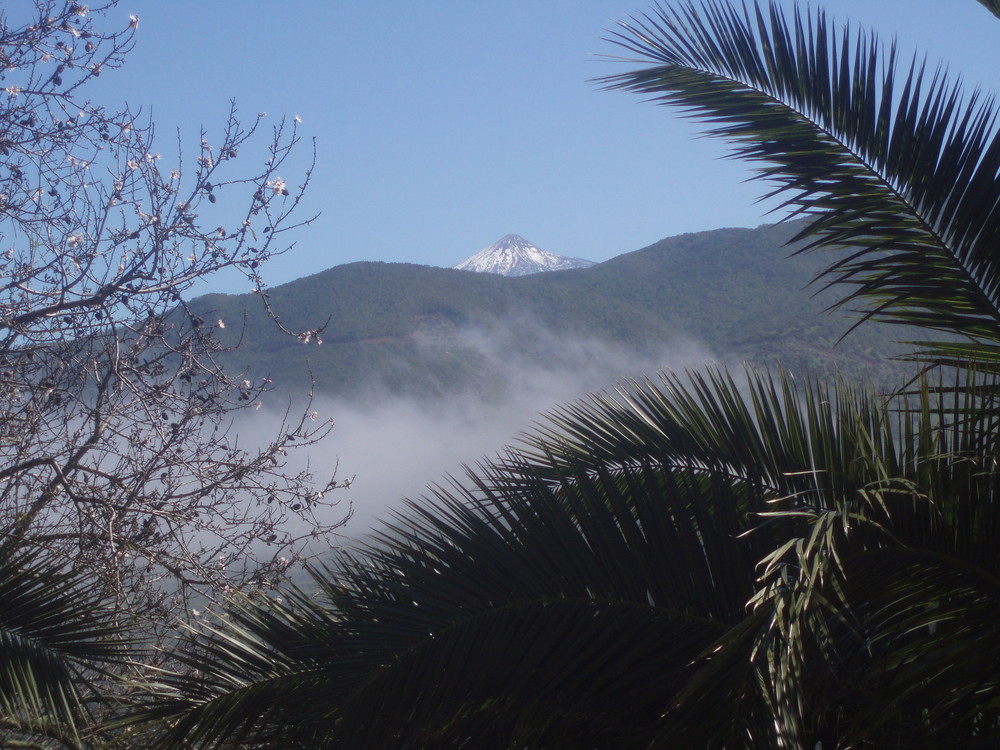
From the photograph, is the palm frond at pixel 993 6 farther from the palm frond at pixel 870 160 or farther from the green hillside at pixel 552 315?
the green hillside at pixel 552 315

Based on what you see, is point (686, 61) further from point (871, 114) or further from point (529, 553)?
point (529, 553)

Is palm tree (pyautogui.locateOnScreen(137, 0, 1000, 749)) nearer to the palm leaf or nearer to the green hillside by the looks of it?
the palm leaf

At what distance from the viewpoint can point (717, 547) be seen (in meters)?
2.67

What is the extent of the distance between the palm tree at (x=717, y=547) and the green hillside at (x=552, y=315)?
898 cm

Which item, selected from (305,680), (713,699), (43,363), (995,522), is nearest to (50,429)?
(43,363)

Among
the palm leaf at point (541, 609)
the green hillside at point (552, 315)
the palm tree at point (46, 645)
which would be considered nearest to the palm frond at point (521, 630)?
the palm leaf at point (541, 609)

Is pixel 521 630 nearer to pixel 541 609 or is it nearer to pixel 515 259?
pixel 541 609

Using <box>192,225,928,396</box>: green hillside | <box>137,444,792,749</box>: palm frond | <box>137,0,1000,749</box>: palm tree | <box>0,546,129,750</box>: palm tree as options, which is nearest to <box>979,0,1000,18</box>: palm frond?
<box>137,0,1000,749</box>: palm tree

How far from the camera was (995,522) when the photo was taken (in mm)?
2195

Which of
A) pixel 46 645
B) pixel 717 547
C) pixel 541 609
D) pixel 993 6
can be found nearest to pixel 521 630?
pixel 541 609

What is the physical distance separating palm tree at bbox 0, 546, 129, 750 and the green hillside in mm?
8538

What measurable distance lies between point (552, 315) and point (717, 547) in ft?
79.2

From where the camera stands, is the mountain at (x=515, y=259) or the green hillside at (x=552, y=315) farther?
the mountain at (x=515, y=259)

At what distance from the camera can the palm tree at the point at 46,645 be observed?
2961 millimetres
